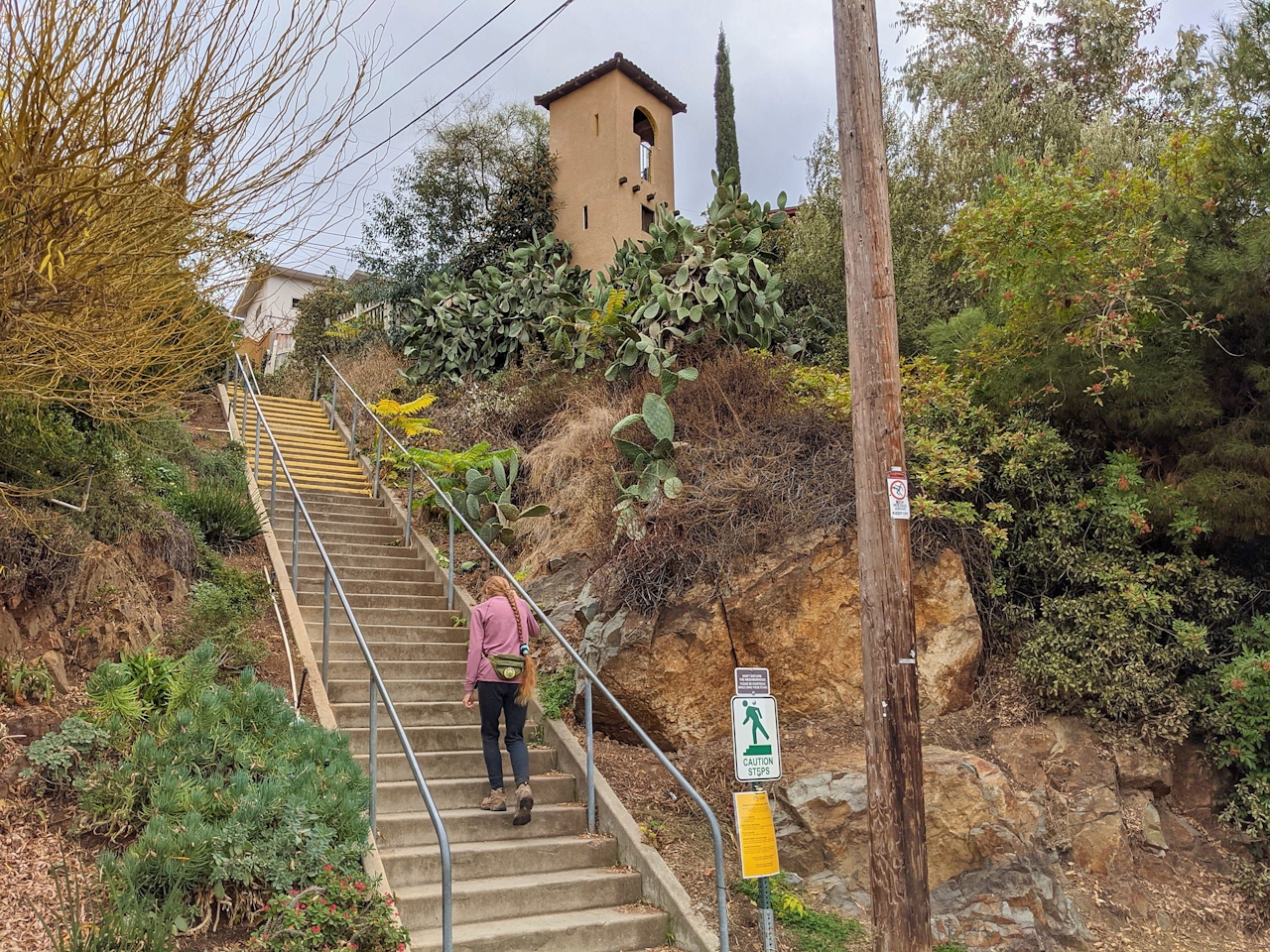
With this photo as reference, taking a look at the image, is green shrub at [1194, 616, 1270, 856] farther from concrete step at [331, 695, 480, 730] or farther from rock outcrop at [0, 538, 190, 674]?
rock outcrop at [0, 538, 190, 674]

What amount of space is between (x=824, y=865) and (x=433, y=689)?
361cm

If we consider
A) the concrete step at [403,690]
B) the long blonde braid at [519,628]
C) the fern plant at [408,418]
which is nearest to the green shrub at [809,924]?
the long blonde braid at [519,628]

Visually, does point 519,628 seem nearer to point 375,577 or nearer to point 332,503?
point 375,577

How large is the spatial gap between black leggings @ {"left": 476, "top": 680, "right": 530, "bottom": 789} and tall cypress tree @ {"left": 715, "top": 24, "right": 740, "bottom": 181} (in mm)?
19033

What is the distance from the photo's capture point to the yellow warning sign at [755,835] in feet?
17.6

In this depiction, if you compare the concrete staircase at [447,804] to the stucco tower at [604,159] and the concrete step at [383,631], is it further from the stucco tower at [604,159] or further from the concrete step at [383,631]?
the stucco tower at [604,159]

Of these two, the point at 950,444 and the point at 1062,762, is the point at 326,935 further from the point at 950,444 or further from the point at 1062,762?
the point at 950,444

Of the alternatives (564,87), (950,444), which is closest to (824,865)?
(950,444)

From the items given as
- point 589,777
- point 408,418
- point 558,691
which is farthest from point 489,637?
point 408,418

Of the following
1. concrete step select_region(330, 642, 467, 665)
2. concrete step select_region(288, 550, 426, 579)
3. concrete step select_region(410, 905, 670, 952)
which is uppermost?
concrete step select_region(288, 550, 426, 579)

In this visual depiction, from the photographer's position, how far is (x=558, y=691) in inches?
331

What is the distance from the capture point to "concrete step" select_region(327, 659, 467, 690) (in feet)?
27.8

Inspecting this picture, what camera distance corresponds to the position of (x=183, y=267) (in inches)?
232

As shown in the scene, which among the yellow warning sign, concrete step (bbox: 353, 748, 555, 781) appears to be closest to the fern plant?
concrete step (bbox: 353, 748, 555, 781)
